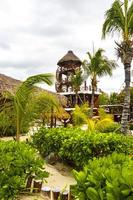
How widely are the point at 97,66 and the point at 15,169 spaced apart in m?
21.5

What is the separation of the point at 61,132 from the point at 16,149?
12.7 feet

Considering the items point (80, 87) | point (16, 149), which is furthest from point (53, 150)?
point (80, 87)

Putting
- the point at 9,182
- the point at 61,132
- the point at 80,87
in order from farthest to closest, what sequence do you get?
the point at 80,87
the point at 61,132
the point at 9,182

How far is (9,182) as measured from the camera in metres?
5.06

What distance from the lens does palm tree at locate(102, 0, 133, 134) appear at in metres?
14.2

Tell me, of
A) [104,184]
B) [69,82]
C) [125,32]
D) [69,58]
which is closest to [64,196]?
[104,184]

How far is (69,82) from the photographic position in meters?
37.8

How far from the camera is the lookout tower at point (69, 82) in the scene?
35.0m

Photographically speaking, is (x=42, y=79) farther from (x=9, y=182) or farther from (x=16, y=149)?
(x=9, y=182)

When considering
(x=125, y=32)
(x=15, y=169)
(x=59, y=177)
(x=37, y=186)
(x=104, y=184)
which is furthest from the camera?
(x=125, y=32)

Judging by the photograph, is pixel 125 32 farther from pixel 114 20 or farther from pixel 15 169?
pixel 15 169

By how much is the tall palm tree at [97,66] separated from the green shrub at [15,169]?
19.8 metres

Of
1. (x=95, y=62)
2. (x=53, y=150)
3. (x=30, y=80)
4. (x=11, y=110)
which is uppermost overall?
(x=95, y=62)

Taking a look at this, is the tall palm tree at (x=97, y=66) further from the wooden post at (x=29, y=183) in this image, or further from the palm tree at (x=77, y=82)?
the wooden post at (x=29, y=183)
